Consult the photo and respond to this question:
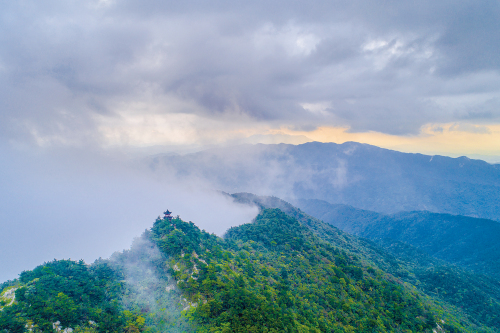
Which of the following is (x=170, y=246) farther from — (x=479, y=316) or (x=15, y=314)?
(x=479, y=316)

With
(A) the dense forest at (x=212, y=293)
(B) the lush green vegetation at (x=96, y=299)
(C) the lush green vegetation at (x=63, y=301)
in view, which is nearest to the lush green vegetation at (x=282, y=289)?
(A) the dense forest at (x=212, y=293)

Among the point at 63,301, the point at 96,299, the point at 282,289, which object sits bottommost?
the point at 282,289

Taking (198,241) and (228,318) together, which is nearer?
(228,318)

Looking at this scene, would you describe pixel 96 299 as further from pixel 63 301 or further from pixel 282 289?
pixel 282 289

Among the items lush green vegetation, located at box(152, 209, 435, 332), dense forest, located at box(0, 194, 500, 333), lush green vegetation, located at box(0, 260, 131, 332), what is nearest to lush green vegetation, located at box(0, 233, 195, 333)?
lush green vegetation, located at box(0, 260, 131, 332)

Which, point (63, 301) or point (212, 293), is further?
point (212, 293)

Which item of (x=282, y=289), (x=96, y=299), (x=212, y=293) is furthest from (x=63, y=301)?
(x=282, y=289)

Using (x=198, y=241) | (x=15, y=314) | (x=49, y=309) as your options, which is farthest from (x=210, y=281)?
(x=15, y=314)

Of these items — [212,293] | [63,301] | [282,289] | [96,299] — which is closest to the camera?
[63,301]
